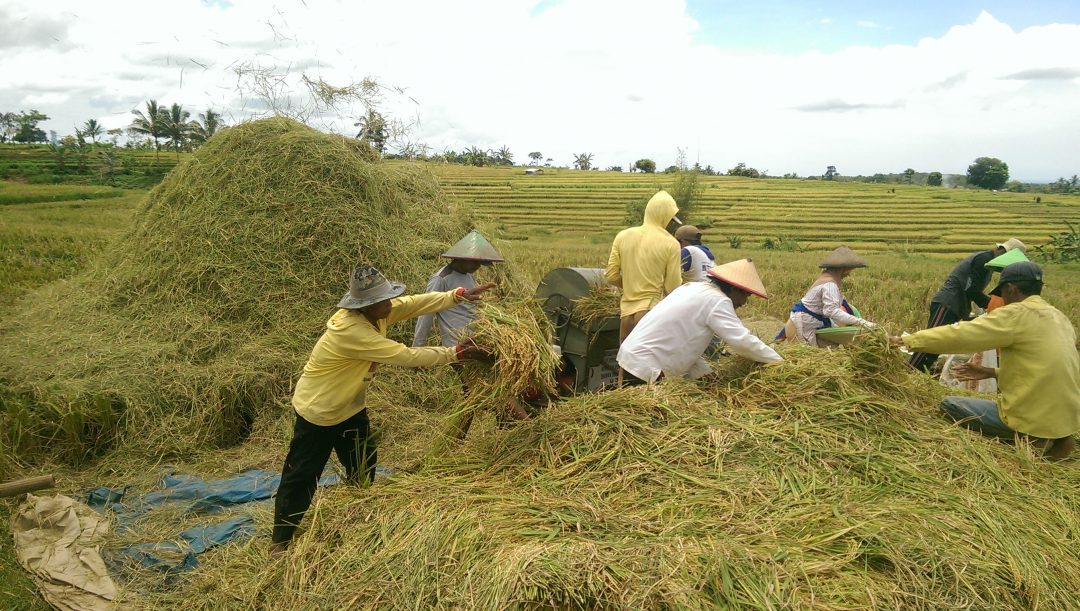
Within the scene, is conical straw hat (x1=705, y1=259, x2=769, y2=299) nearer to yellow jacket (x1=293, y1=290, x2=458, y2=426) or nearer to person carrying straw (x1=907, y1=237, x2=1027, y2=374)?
yellow jacket (x1=293, y1=290, x2=458, y2=426)

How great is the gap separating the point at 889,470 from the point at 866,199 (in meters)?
52.4

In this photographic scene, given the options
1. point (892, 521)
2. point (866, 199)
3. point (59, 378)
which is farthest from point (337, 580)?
point (866, 199)

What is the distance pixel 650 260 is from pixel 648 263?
0.03m

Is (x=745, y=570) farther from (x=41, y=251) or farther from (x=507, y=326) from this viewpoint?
(x=41, y=251)

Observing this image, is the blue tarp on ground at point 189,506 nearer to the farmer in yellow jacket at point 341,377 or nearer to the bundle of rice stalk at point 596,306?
the farmer in yellow jacket at point 341,377

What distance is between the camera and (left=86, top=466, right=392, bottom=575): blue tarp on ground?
12.1 feet

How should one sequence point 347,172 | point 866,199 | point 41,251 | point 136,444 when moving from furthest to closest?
point 866,199 < point 41,251 < point 347,172 < point 136,444

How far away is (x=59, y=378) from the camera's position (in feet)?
17.1

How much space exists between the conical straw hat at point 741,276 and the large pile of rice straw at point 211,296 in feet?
12.6

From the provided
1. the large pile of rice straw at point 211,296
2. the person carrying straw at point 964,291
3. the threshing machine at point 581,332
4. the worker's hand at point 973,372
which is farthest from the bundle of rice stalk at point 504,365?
the person carrying straw at point 964,291

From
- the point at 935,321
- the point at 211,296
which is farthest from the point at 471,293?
the point at 935,321

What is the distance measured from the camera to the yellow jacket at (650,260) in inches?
189

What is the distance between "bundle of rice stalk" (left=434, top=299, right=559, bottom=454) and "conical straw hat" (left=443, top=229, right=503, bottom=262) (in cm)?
110

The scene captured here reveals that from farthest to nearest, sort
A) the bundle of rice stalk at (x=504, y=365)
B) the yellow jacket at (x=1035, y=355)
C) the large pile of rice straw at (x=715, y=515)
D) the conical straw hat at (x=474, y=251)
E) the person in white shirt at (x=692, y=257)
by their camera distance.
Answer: the person in white shirt at (x=692, y=257) < the conical straw hat at (x=474, y=251) < the yellow jacket at (x=1035, y=355) < the bundle of rice stalk at (x=504, y=365) < the large pile of rice straw at (x=715, y=515)
